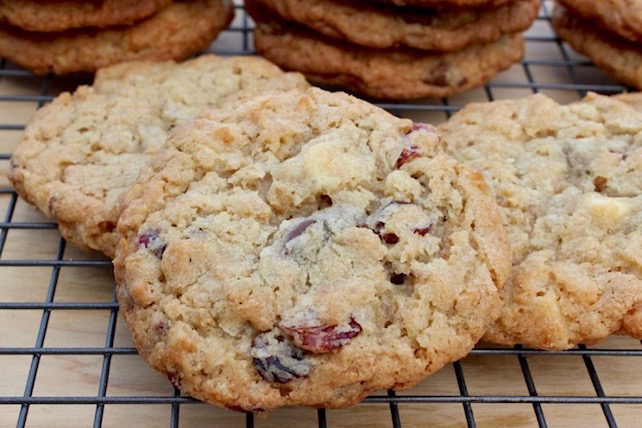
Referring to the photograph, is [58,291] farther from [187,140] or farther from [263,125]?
[263,125]

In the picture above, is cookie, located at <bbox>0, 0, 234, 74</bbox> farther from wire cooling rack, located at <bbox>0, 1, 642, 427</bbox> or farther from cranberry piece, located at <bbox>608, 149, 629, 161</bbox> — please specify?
cranberry piece, located at <bbox>608, 149, 629, 161</bbox>

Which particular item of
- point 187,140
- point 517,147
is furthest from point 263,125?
point 517,147

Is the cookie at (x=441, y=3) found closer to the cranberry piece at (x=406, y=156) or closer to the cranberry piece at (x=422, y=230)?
the cranberry piece at (x=406, y=156)

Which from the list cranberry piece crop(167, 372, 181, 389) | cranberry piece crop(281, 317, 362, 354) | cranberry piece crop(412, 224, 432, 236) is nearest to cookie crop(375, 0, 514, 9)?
cranberry piece crop(412, 224, 432, 236)

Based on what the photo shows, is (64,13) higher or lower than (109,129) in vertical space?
higher

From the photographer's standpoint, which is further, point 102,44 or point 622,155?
point 102,44

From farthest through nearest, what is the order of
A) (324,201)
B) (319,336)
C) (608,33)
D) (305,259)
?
(608,33)
(324,201)
(305,259)
(319,336)

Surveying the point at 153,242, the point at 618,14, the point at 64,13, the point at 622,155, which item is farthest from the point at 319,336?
the point at 618,14

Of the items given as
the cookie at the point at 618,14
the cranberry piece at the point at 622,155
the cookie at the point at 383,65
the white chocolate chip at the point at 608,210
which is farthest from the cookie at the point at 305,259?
the cookie at the point at 618,14

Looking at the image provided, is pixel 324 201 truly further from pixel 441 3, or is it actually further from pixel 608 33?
pixel 608 33
